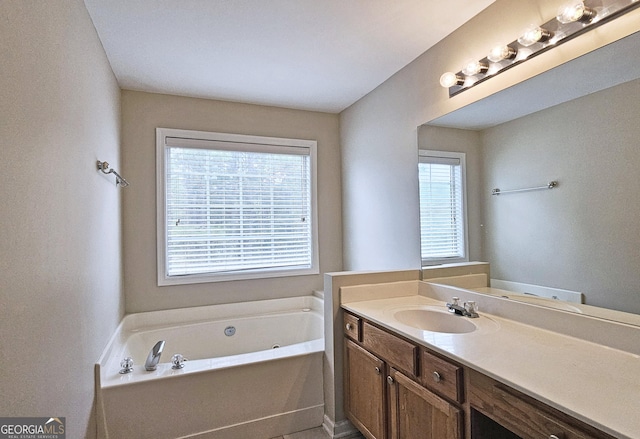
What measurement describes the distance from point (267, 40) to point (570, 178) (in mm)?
1791

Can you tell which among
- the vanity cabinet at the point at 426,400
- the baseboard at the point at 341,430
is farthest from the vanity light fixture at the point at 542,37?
the baseboard at the point at 341,430

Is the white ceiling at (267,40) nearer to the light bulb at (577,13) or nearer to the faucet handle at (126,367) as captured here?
the light bulb at (577,13)

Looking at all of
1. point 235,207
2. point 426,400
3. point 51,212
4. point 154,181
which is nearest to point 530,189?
point 426,400

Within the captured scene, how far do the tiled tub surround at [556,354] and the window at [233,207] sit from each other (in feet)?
5.02

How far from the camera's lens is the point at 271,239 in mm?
3186

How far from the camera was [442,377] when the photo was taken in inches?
50.6

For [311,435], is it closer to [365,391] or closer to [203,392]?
[365,391]

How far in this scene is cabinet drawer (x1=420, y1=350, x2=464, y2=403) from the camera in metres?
1.21

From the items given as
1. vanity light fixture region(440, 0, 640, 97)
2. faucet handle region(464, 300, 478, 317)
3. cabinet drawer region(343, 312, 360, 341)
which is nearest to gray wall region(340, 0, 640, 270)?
vanity light fixture region(440, 0, 640, 97)

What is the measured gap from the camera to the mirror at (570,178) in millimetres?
1247

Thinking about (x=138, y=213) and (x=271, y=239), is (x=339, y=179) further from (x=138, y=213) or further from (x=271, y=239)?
(x=138, y=213)

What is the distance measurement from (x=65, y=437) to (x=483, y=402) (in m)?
1.59

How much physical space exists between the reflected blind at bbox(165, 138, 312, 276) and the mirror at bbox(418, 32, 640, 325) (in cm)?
179

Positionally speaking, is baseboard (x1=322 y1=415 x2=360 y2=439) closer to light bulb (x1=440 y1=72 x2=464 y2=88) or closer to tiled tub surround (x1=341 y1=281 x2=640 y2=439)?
tiled tub surround (x1=341 y1=281 x2=640 y2=439)
